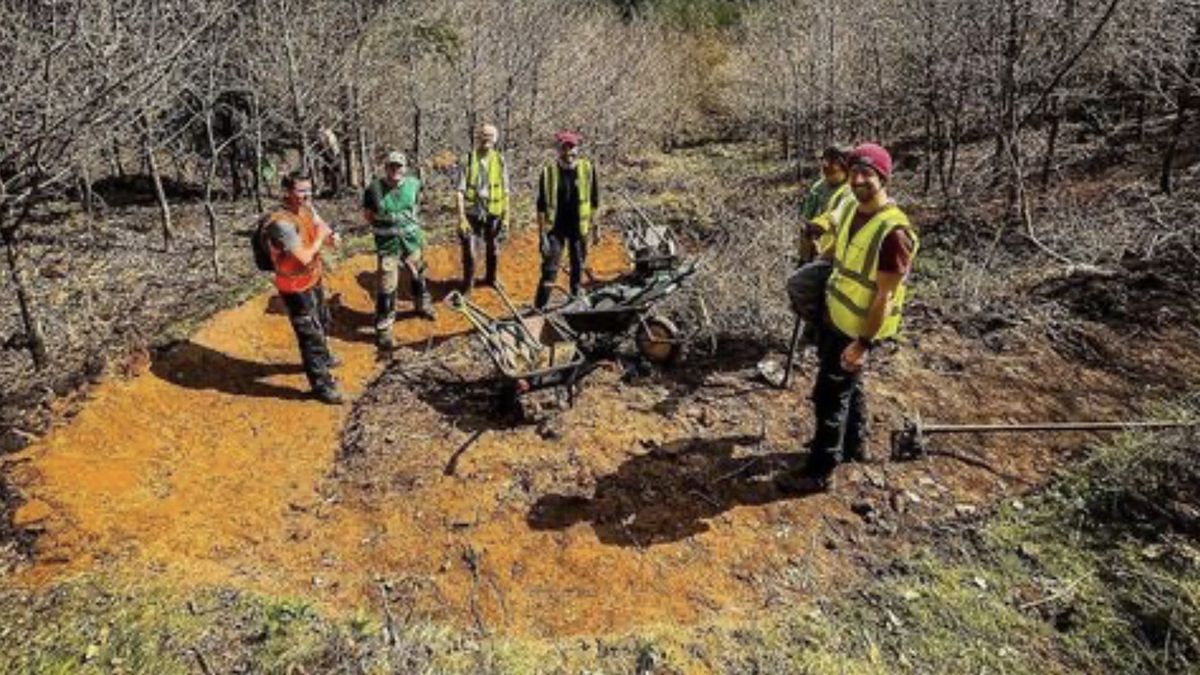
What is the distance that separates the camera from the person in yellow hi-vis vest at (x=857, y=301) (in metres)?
4.24

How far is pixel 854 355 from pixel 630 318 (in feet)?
7.84

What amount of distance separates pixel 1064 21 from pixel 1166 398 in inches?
196

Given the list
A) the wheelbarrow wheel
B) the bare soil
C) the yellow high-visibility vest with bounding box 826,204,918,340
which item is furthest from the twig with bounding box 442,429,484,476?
the yellow high-visibility vest with bounding box 826,204,918,340

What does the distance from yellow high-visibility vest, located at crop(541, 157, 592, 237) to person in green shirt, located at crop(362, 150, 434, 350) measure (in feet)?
3.92

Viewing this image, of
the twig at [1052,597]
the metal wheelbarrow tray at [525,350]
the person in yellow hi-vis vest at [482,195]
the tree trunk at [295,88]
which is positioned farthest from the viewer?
the tree trunk at [295,88]

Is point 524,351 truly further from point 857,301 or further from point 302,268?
point 857,301

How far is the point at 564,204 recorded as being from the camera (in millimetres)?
7762

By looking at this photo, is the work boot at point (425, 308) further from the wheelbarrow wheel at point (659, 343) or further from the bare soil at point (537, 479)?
the wheelbarrow wheel at point (659, 343)

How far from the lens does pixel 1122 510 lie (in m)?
4.71

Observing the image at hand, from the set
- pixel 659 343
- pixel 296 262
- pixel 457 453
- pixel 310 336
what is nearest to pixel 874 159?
pixel 659 343

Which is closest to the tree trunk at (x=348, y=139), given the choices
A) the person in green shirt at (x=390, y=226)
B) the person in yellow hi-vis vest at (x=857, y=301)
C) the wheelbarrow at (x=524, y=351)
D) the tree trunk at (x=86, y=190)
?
the tree trunk at (x=86, y=190)

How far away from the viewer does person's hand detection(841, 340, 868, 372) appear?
4.40 meters

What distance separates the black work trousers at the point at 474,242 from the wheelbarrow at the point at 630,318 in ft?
6.79

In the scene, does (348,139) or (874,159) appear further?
(348,139)
